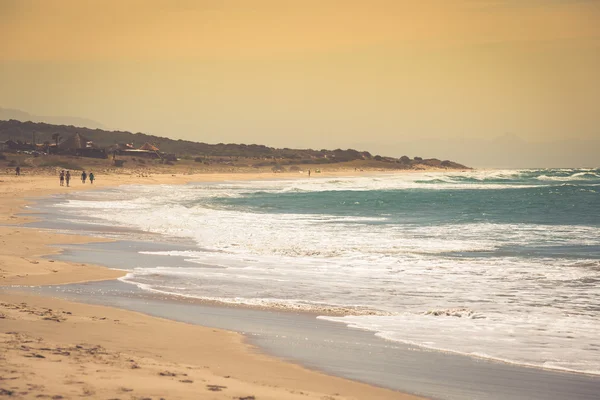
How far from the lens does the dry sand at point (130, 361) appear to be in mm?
5863

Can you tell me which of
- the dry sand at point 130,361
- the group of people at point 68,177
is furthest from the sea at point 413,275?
the group of people at point 68,177

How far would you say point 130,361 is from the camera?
6969mm

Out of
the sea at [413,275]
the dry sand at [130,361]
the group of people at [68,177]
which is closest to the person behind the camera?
the dry sand at [130,361]

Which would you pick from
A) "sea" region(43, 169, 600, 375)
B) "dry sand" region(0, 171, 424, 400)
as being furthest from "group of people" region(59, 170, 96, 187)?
"dry sand" region(0, 171, 424, 400)

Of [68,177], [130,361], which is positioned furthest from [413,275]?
[68,177]

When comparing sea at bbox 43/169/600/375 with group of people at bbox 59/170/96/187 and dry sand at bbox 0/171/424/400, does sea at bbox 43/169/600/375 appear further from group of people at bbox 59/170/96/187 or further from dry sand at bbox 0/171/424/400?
group of people at bbox 59/170/96/187

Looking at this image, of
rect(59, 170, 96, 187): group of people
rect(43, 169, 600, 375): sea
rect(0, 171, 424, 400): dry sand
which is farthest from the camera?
rect(59, 170, 96, 187): group of people

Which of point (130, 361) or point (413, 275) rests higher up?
point (130, 361)

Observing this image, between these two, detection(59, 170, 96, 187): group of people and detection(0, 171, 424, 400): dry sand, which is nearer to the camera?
detection(0, 171, 424, 400): dry sand

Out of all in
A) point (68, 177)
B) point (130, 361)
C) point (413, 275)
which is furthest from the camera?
point (68, 177)

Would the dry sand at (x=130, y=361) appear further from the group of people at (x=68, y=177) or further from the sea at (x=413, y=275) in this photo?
the group of people at (x=68, y=177)

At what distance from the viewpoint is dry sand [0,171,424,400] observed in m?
5.86

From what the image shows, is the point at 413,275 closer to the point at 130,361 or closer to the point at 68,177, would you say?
the point at 130,361

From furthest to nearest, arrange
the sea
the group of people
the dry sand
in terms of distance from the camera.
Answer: the group of people < the sea < the dry sand
